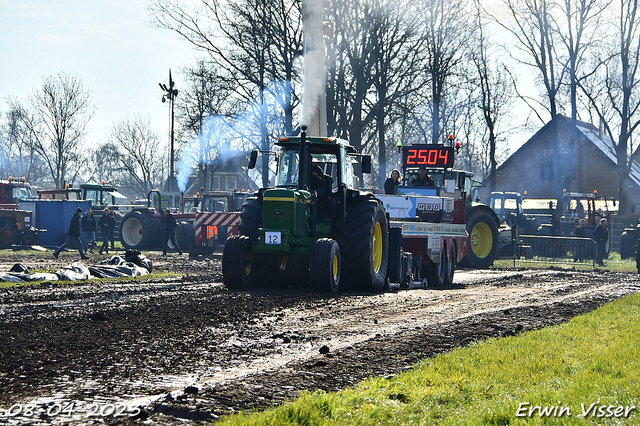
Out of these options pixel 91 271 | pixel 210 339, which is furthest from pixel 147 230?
pixel 210 339

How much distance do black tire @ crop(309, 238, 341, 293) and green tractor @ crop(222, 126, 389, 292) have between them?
24mm

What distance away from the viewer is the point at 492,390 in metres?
5.21

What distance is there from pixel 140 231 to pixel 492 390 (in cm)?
2572

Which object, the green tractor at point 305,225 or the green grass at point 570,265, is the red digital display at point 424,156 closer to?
the green grass at point 570,265

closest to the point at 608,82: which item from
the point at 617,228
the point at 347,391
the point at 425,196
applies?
the point at 617,228

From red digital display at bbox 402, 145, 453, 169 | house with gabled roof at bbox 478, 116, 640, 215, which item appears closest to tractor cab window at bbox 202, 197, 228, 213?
red digital display at bbox 402, 145, 453, 169

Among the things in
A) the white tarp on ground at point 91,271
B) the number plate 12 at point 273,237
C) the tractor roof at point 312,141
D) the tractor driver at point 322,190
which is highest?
the tractor roof at point 312,141

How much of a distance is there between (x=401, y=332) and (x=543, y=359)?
1.94 m

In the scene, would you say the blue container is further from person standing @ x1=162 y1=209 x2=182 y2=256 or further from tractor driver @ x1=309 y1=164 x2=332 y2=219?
tractor driver @ x1=309 y1=164 x2=332 y2=219

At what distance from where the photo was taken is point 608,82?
3716 cm

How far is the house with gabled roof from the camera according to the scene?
52.7m

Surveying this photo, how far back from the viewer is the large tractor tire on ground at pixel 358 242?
490 inches

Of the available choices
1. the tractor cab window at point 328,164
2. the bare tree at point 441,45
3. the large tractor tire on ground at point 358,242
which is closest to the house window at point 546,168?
the bare tree at point 441,45

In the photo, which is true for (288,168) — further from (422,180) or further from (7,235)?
(7,235)
